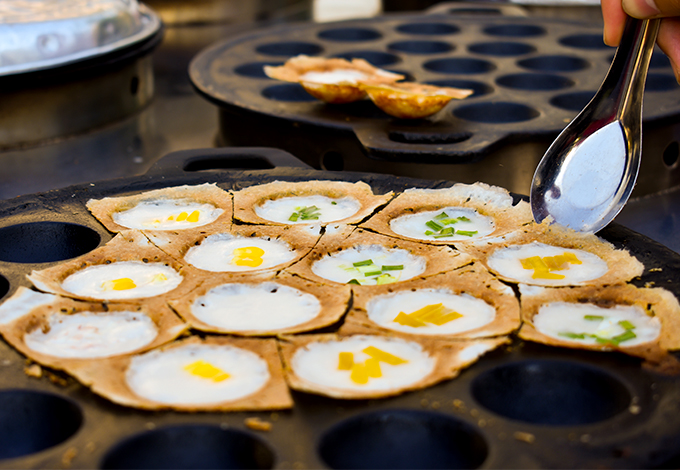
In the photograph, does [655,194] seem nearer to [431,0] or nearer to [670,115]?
[670,115]

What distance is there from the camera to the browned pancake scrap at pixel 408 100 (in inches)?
106

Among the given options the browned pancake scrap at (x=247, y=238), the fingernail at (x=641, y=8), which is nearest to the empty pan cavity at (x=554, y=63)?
the fingernail at (x=641, y=8)

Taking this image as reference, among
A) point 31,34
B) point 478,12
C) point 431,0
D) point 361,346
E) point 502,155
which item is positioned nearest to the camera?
point 361,346

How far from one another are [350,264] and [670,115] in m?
1.46

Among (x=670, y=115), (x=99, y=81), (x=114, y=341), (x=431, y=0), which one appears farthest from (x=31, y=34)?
(x=431, y=0)

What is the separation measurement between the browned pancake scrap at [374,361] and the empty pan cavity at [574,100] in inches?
76.3

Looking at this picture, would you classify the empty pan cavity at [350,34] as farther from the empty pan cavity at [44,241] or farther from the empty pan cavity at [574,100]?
the empty pan cavity at [44,241]

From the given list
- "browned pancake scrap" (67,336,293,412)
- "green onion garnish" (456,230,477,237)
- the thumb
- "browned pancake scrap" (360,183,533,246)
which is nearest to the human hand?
the thumb

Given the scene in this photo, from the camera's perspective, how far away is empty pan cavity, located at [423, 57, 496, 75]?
148 inches

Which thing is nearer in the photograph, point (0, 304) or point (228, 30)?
point (0, 304)

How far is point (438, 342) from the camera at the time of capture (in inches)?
61.4

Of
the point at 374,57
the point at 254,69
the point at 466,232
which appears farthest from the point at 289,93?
the point at 466,232

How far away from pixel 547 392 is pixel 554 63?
2694 mm

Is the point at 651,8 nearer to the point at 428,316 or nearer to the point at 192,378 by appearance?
the point at 428,316
